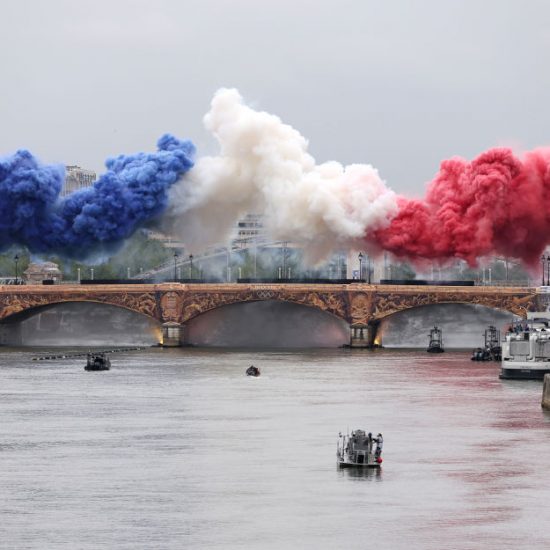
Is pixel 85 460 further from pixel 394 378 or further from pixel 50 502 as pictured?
pixel 394 378

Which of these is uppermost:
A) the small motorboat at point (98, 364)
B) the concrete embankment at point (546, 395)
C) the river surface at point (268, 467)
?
the small motorboat at point (98, 364)

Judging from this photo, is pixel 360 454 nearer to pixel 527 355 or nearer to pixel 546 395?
pixel 546 395

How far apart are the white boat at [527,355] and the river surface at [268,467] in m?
5.15

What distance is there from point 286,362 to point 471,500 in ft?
368

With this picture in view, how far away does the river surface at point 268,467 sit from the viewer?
7950cm

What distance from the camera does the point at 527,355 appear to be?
16675 cm

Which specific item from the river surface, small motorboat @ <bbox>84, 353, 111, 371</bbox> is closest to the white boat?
the river surface

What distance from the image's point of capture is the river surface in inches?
3130

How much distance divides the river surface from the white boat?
5.15 m

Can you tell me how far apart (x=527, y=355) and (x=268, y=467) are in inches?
2871

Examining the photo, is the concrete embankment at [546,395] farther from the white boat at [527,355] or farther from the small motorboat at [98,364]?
the small motorboat at [98,364]

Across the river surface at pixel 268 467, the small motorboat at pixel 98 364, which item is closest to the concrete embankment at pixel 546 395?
the river surface at pixel 268 467

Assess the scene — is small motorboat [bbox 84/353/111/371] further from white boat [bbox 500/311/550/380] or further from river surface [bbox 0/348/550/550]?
white boat [bbox 500/311/550/380]

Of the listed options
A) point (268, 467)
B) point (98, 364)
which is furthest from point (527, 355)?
point (268, 467)
